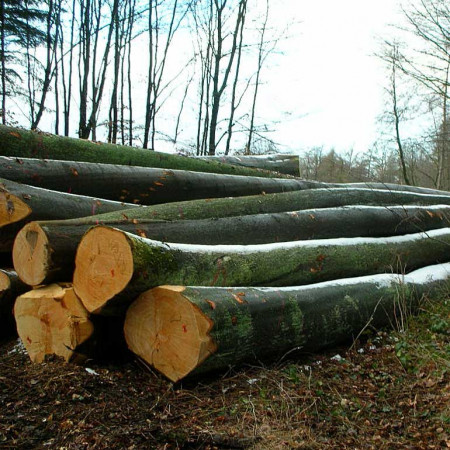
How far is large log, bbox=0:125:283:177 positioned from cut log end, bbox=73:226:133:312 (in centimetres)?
260

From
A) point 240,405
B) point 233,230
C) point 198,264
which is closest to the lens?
point 240,405

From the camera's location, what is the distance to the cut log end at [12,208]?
4078 mm

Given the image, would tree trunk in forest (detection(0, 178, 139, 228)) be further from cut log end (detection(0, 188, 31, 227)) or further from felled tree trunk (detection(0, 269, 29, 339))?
felled tree trunk (detection(0, 269, 29, 339))

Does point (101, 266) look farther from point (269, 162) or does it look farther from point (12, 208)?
point (269, 162)

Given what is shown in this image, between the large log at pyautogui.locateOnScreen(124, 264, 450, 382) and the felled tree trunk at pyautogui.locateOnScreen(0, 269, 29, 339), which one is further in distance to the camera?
the felled tree trunk at pyautogui.locateOnScreen(0, 269, 29, 339)

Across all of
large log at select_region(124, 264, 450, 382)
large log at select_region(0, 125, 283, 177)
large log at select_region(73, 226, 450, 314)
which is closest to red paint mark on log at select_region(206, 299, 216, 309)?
large log at select_region(124, 264, 450, 382)

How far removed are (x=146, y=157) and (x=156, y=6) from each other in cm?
1151

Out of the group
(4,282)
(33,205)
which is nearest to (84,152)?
(33,205)

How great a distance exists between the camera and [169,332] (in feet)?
9.99

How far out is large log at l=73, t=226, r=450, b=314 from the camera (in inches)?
120

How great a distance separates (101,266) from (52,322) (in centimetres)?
68

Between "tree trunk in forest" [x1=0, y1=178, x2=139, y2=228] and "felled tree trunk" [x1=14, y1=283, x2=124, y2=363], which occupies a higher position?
"tree trunk in forest" [x1=0, y1=178, x2=139, y2=228]

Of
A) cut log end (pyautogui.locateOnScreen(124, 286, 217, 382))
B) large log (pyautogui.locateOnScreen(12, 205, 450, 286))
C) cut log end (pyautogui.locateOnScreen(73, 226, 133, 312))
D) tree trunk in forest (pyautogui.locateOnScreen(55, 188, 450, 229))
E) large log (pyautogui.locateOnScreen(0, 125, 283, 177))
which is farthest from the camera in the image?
large log (pyautogui.locateOnScreen(0, 125, 283, 177))

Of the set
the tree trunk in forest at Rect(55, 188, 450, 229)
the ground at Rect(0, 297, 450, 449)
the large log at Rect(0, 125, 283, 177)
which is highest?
the large log at Rect(0, 125, 283, 177)
